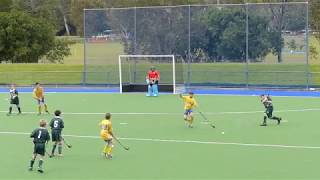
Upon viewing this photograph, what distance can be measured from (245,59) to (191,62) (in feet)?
11.8

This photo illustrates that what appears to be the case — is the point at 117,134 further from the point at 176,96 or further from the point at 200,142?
the point at 176,96

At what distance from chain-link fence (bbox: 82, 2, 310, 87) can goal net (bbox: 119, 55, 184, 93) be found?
1.97 ft

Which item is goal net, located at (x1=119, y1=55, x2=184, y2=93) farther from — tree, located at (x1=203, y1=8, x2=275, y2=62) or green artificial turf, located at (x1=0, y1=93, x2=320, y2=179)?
green artificial turf, located at (x1=0, y1=93, x2=320, y2=179)

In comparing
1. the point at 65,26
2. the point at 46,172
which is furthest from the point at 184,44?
the point at 65,26

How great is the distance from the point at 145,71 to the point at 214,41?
4.88m

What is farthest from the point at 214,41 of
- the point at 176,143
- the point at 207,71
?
the point at 176,143

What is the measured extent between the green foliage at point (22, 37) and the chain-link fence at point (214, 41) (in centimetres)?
1264

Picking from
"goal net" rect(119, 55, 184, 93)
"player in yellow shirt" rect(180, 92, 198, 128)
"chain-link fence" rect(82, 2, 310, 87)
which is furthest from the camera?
"goal net" rect(119, 55, 184, 93)

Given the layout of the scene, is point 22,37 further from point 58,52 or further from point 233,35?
point 233,35

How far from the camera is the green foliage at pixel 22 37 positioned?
54.3m

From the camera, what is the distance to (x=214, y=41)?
4094 centimetres

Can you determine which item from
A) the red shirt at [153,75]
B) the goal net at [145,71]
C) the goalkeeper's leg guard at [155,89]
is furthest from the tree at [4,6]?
the goalkeeper's leg guard at [155,89]

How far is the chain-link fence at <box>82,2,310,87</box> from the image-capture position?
3931 centimetres

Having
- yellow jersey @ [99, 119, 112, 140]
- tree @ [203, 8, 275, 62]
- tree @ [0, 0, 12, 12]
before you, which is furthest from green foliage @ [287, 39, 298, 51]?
tree @ [0, 0, 12, 12]
